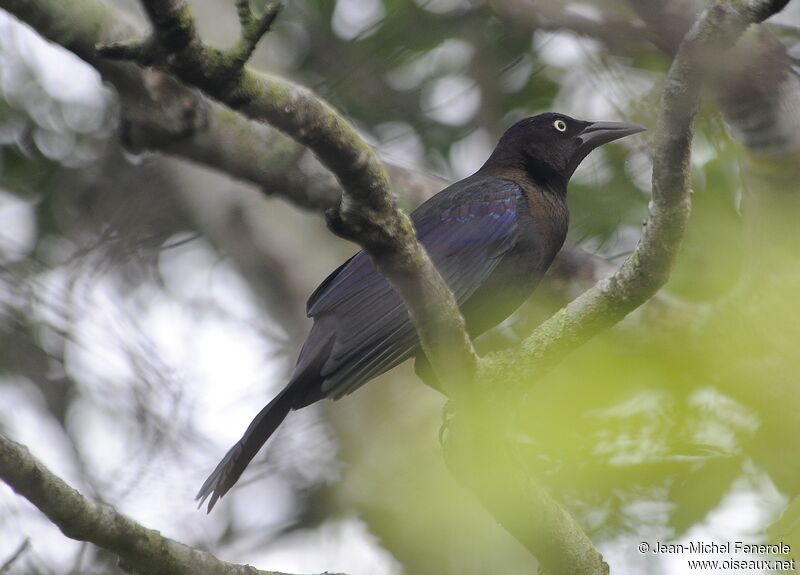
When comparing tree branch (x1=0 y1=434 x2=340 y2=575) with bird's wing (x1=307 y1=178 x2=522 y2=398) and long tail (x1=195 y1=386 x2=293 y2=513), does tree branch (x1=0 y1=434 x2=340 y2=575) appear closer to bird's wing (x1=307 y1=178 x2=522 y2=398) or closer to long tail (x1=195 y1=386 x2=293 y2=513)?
long tail (x1=195 y1=386 x2=293 y2=513)

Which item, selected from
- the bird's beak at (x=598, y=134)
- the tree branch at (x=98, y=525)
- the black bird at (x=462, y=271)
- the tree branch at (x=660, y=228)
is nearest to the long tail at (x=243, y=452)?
the black bird at (x=462, y=271)

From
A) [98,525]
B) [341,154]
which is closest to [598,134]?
[341,154]

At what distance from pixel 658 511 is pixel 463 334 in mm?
1554

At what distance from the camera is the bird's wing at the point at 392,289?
15.0ft

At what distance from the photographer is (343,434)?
7.01 m

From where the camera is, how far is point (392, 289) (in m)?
4.93

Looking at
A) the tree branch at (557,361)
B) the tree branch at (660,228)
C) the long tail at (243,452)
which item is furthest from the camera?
the long tail at (243,452)

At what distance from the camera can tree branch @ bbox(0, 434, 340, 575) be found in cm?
294

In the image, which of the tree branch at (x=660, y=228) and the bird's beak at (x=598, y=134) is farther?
the bird's beak at (x=598, y=134)

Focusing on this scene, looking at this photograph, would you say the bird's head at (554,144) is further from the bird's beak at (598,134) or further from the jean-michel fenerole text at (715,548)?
the jean-michel fenerole text at (715,548)

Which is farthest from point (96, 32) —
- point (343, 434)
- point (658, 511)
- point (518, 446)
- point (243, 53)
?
point (343, 434)

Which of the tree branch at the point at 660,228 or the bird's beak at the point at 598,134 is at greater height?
the tree branch at the point at 660,228

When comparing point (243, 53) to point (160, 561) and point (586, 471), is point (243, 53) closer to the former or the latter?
point (160, 561)

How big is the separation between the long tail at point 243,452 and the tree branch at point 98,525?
102 cm
